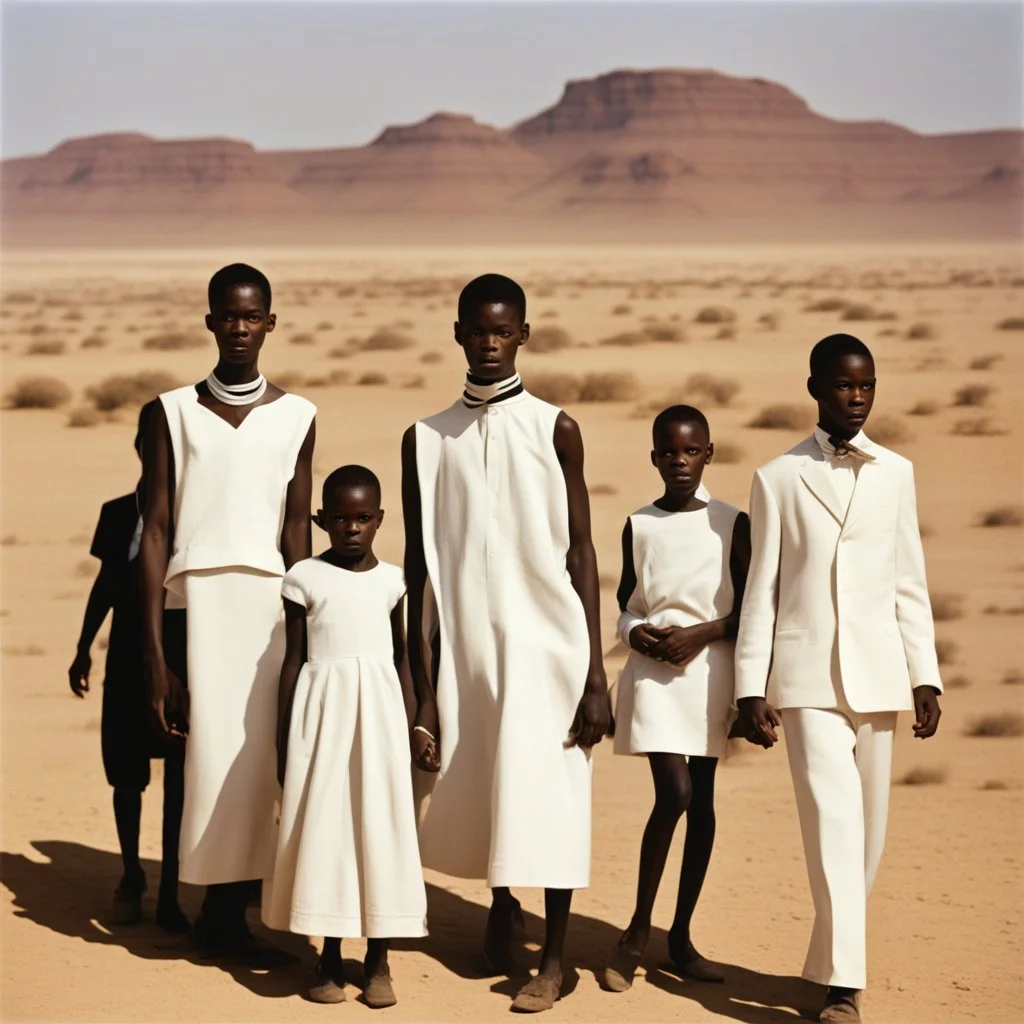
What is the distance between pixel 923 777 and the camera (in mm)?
9680

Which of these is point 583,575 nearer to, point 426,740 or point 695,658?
point 695,658

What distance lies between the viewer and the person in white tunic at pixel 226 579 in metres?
6.11

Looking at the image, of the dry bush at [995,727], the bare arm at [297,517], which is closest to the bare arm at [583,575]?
the bare arm at [297,517]

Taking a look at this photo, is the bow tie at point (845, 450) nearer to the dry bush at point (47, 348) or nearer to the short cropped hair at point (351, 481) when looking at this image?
the short cropped hair at point (351, 481)

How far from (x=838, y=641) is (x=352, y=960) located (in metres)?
2.02

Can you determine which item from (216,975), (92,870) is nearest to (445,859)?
(216,975)

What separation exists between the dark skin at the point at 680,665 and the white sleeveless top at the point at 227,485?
117 cm

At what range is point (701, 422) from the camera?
609cm

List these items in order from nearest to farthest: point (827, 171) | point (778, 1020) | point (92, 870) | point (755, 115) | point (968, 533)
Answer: point (778, 1020) → point (92, 870) → point (968, 533) → point (827, 171) → point (755, 115)


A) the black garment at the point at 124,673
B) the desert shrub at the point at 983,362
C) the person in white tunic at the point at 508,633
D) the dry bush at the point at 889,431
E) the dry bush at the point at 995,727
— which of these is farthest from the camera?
the desert shrub at the point at 983,362

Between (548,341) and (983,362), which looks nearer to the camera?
(983,362)

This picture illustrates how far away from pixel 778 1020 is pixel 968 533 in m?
Result: 12.3

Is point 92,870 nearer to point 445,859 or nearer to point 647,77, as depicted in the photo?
point 445,859

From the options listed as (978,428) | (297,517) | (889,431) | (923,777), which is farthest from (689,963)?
(978,428)
